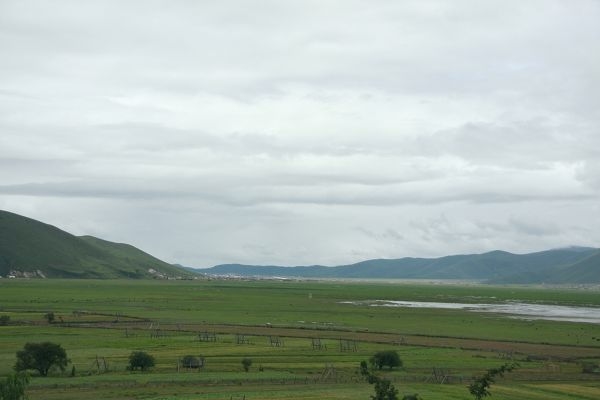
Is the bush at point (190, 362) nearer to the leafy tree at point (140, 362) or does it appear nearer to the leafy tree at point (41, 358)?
the leafy tree at point (140, 362)

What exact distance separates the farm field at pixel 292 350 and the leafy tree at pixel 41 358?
2.73 feet

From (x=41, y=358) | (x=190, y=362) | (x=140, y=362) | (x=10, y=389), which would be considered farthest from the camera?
(x=190, y=362)

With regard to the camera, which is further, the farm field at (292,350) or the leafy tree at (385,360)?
the leafy tree at (385,360)

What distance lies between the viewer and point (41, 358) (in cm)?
5084

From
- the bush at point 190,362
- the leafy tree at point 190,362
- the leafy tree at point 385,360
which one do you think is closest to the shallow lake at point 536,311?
the leafy tree at point 385,360

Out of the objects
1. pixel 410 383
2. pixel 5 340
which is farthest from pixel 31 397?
pixel 5 340

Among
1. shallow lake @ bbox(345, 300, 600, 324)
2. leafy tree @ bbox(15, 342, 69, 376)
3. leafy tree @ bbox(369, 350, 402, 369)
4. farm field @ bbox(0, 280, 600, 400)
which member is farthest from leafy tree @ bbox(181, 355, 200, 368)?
shallow lake @ bbox(345, 300, 600, 324)

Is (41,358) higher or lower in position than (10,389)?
lower

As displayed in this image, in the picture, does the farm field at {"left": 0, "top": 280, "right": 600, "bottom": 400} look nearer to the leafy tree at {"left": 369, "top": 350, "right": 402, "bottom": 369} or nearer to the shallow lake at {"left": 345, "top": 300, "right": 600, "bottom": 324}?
the leafy tree at {"left": 369, "top": 350, "right": 402, "bottom": 369}

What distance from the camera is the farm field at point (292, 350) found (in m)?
46.6

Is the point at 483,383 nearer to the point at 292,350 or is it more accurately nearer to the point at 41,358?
the point at 41,358

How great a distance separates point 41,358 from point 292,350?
23.3 metres

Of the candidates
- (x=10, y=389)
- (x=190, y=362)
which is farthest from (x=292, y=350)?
(x=10, y=389)

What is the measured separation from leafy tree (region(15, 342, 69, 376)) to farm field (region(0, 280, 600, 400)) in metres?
0.83
